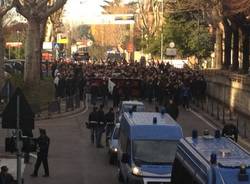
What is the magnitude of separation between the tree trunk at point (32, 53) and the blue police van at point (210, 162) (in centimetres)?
3778

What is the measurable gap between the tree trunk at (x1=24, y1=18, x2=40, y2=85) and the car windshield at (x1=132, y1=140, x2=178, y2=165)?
32.0m

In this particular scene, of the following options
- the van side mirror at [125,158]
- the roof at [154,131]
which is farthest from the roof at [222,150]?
the roof at [154,131]

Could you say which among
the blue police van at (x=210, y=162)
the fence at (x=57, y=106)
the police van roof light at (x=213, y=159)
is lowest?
the fence at (x=57, y=106)

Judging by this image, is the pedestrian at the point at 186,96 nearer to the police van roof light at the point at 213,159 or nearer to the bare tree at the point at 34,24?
the bare tree at the point at 34,24

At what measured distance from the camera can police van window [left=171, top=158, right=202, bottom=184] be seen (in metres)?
A: 11.6

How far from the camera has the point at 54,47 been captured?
8625 cm

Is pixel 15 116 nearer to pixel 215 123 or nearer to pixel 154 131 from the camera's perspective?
pixel 154 131

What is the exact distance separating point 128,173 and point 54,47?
6855 cm

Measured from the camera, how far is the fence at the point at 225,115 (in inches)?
1328

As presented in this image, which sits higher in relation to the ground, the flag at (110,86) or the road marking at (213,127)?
the flag at (110,86)

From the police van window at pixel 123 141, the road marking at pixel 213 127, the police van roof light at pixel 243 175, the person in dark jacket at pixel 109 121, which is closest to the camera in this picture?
the police van roof light at pixel 243 175

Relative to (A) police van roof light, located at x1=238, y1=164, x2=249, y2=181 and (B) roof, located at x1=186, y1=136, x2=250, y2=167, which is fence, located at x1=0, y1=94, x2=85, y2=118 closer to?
(B) roof, located at x1=186, y1=136, x2=250, y2=167

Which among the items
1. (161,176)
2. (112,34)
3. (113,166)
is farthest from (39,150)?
(112,34)

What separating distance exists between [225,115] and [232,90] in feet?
13.6
